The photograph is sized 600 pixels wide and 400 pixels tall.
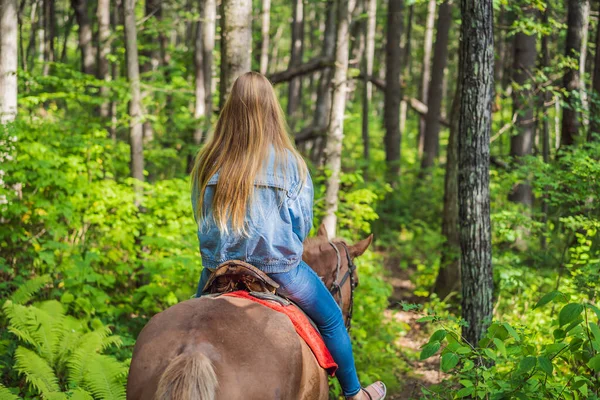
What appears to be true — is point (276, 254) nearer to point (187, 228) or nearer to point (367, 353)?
point (367, 353)

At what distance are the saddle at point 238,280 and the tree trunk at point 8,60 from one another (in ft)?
22.7

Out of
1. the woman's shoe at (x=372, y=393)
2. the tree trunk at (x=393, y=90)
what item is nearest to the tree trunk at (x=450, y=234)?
the woman's shoe at (x=372, y=393)

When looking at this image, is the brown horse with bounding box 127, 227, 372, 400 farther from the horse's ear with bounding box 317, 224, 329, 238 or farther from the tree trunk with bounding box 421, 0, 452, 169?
the tree trunk with bounding box 421, 0, 452, 169

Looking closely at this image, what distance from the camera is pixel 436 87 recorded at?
17.1 meters

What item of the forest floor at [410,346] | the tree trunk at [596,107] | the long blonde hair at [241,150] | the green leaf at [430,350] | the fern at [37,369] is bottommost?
the forest floor at [410,346]

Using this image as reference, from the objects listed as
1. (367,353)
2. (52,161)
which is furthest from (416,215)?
(52,161)

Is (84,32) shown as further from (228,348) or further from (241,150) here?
(228,348)

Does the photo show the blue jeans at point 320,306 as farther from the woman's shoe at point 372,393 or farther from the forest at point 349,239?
the forest at point 349,239

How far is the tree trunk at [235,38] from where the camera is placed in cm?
656

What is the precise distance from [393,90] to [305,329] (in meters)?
15.0

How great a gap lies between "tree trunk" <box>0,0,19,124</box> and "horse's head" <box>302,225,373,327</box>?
21.8ft

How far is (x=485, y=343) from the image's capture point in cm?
388

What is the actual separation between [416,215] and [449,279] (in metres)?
5.89

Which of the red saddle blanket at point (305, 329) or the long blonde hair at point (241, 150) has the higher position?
the long blonde hair at point (241, 150)
